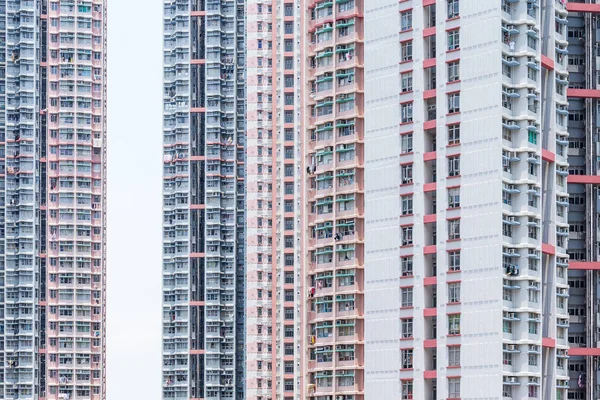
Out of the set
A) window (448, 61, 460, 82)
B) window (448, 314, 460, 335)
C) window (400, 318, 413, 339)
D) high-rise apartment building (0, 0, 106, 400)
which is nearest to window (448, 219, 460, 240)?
window (448, 314, 460, 335)

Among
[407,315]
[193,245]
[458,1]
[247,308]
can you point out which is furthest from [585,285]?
[193,245]

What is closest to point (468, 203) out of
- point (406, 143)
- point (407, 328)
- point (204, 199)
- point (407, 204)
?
point (407, 204)

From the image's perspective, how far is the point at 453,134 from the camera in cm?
11169

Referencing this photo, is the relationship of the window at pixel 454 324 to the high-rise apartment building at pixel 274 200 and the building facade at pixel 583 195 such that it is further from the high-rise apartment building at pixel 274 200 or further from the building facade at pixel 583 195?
the high-rise apartment building at pixel 274 200

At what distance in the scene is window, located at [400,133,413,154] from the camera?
380ft

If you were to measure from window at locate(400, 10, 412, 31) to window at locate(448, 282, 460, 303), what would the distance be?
2027cm

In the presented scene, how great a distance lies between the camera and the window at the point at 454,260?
110062mm

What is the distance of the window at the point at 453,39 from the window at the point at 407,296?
17504 millimetres

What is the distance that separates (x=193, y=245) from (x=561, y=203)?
8590cm

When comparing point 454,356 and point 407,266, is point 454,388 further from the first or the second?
point 407,266

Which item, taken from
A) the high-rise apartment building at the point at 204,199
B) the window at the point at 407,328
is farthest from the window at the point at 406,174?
the high-rise apartment building at the point at 204,199

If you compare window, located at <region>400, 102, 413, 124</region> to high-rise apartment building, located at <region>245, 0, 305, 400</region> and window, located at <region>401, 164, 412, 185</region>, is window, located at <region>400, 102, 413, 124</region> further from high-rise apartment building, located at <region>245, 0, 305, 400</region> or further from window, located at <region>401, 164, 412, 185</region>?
high-rise apartment building, located at <region>245, 0, 305, 400</region>

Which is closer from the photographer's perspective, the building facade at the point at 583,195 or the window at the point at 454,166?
the window at the point at 454,166

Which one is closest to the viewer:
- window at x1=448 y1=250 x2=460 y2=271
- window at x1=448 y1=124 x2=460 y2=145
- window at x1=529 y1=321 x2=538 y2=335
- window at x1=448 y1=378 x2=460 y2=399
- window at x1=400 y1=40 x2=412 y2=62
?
window at x1=529 y1=321 x2=538 y2=335
